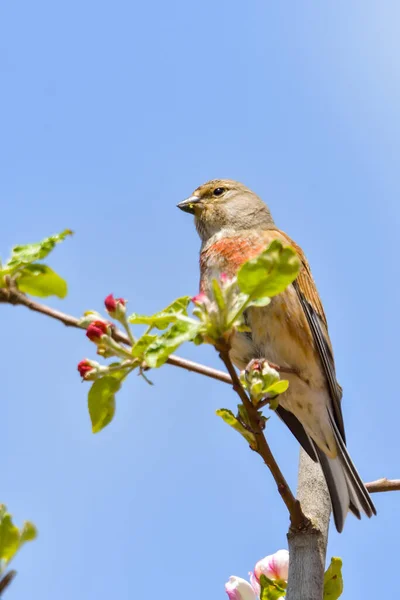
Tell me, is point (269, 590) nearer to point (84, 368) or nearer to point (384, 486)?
point (384, 486)

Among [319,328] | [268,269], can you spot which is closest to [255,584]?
[268,269]

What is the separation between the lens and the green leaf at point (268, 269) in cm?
220

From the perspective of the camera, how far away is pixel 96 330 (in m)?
2.27

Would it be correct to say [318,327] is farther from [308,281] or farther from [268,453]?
[268,453]

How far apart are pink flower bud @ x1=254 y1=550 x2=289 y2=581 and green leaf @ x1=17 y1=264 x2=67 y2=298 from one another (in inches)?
58.4

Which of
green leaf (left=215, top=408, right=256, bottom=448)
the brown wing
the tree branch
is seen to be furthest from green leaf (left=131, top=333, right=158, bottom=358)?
the brown wing

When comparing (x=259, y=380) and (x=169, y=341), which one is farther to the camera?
(x=259, y=380)

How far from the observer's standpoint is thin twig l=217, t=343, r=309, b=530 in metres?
2.25

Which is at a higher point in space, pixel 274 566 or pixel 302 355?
pixel 302 355

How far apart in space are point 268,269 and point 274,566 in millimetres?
1455

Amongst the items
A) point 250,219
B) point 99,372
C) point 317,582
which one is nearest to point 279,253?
point 99,372

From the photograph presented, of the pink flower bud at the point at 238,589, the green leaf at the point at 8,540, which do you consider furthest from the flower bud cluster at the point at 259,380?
the green leaf at the point at 8,540

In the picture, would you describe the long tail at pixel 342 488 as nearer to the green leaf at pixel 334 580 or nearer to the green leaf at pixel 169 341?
the green leaf at pixel 334 580

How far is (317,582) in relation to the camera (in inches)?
109
